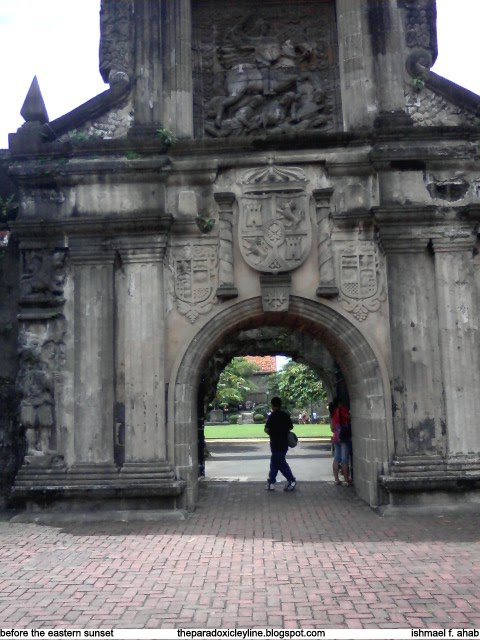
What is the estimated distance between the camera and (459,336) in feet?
30.9

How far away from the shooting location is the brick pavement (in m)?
5.01

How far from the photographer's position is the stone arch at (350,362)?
9367 mm

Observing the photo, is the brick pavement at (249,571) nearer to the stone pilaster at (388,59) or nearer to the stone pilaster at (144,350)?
the stone pilaster at (144,350)

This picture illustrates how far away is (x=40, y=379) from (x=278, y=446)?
14.0ft

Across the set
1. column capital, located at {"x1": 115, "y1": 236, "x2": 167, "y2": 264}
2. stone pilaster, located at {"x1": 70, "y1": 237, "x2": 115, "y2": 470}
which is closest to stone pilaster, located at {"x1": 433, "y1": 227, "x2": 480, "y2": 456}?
column capital, located at {"x1": 115, "y1": 236, "x2": 167, "y2": 264}

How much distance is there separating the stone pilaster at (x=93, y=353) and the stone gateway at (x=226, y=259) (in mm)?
29

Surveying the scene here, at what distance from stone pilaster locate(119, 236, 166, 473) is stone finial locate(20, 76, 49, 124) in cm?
259

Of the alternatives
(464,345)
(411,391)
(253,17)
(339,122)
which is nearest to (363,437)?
(411,391)

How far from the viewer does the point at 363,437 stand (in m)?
9.97

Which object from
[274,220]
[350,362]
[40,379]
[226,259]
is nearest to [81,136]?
[226,259]

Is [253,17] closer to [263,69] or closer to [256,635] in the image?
[263,69]

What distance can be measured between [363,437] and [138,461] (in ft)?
11.2

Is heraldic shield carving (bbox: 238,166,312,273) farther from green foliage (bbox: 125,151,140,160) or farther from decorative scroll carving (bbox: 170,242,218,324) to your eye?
green foliage (bbox: 125,151,140,160)

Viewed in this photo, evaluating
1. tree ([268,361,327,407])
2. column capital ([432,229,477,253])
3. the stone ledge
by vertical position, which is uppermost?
column capital ([432,229,477,253])
